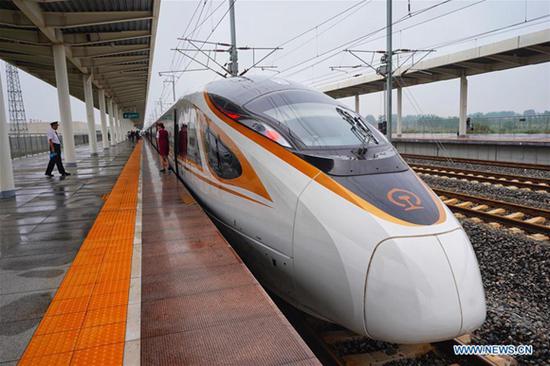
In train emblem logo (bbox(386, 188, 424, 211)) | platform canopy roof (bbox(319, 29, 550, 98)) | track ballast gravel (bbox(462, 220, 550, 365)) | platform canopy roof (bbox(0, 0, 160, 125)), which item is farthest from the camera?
platform canopy roof (bbox(319, 29, 550, 98))

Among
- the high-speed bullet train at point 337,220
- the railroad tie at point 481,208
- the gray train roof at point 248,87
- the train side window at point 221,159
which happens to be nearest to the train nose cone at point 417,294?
the high-speed bullet train at point 337,220

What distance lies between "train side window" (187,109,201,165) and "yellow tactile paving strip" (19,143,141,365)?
1828 mm

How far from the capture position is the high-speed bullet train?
2.87 m

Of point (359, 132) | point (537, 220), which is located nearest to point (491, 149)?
point (537, 220)

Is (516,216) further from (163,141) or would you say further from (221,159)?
(163,141)

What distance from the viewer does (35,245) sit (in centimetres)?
540

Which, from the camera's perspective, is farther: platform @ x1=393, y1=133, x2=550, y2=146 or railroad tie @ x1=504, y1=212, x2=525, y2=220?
platform @ x1=393, y1=133, x2=550, y2=146

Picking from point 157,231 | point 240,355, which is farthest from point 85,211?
point 240,355

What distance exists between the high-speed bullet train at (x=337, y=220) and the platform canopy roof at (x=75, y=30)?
426 inches

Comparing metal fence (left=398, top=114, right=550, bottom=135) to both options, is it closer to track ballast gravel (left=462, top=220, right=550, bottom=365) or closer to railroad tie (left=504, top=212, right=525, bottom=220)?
railroad tie (left=504, top=212, right=525, bottom=220)

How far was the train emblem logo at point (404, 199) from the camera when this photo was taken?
11.0 feet

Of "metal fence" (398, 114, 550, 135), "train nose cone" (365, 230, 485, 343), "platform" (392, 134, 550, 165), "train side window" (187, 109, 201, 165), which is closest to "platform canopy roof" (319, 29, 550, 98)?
"metal fence" (398, 114, 550, 135)

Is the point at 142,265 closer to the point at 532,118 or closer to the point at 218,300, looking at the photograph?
the point at 218,300
